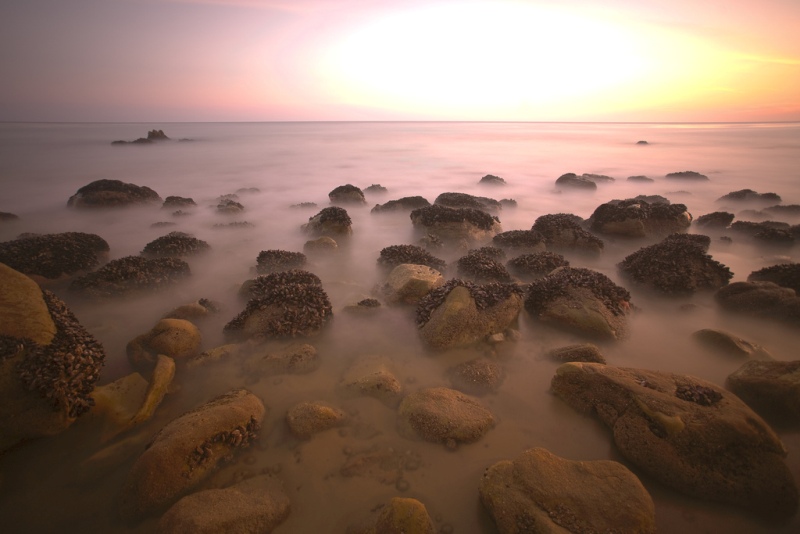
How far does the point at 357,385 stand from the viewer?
5.04m

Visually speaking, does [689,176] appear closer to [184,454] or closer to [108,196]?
[184,454]

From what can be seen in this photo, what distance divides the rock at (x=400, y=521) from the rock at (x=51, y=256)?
9.79 meters

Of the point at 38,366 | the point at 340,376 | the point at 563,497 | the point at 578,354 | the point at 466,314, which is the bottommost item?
the point at 340,376

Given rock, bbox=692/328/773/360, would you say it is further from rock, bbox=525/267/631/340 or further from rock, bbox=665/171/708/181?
rock, bbox=665/171/708/181

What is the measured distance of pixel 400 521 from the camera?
3.09m

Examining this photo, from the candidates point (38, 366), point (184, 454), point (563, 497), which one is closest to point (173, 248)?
point (38, 366)

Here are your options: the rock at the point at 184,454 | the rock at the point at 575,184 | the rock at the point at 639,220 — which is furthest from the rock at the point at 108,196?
the rock at the point at 575,184

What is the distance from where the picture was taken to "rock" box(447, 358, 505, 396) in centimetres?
508

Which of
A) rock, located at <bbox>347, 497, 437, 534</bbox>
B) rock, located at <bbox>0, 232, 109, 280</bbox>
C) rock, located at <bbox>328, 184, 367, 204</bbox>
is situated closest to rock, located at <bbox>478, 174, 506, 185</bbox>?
rock, located at <bbox>328, 184, 367, 204</bbox>

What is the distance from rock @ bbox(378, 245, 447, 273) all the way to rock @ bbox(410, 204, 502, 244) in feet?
6.54

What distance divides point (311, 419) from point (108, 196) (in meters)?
17.6

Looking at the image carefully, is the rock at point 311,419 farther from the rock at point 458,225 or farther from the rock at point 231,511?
the rock at point 458,225

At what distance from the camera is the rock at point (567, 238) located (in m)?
10.8

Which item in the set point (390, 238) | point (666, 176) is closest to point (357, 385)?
point (390, 238)
